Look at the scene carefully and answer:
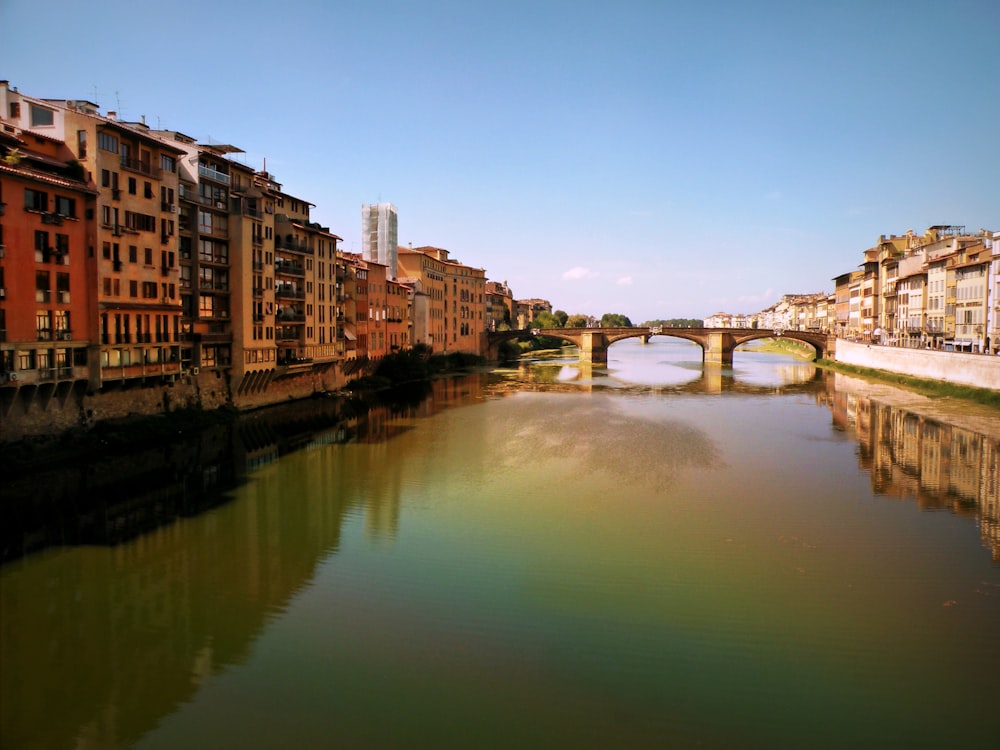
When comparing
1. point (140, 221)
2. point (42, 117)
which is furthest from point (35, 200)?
point (140, 221)

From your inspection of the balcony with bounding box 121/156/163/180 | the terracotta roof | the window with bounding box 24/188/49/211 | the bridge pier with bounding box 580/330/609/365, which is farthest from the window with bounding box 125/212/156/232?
the bridge pier with bounding box 580/330/609/365

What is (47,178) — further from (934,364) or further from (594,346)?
(594,346)

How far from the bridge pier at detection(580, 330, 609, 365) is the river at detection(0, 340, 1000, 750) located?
5825 centimetres

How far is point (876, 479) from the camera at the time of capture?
22969mm

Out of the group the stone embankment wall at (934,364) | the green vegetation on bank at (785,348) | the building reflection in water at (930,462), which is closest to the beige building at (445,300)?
the building reflection in water at (930,462)

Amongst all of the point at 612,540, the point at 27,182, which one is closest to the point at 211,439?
the point at 27,182

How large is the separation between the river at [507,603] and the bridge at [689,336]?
54.5 metres

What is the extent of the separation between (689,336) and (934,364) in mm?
38004

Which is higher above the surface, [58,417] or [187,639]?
[58,417]

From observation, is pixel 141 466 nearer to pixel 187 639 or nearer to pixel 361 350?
pixel 187 639

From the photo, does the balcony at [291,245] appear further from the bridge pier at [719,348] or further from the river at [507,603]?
the bridge pier at [719,348]

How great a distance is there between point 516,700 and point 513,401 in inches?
1374

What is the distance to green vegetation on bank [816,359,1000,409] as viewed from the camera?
125 feet

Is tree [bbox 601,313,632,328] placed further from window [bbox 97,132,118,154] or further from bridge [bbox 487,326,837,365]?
window [bbox 97,132,118,154]
